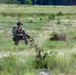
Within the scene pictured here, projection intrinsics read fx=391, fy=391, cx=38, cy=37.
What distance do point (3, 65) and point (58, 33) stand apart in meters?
12.0

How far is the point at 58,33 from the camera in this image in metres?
21.7

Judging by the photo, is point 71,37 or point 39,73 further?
point 71,37

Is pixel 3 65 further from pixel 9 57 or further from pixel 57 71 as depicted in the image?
pixel 57 71

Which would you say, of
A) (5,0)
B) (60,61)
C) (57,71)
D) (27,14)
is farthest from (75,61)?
(5,0)

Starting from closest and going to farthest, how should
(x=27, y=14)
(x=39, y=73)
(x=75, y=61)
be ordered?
(x=39, y=73) < (x=75, y=61) < (x=27, y=14)

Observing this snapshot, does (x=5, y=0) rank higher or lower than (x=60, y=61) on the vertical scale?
lower

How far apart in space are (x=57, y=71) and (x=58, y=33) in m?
12.3

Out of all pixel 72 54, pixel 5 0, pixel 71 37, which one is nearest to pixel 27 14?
pixel 71 37

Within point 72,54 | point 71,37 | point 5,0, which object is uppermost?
point 72,54

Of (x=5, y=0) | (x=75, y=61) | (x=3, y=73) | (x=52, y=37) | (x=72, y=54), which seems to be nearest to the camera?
(x=3, y=73)

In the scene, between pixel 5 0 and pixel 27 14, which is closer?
pixel 27 14

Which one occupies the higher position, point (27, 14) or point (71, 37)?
point (71, 37)

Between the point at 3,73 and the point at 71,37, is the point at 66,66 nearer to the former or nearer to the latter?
the point at 3,73

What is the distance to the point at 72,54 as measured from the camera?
38.1ft
